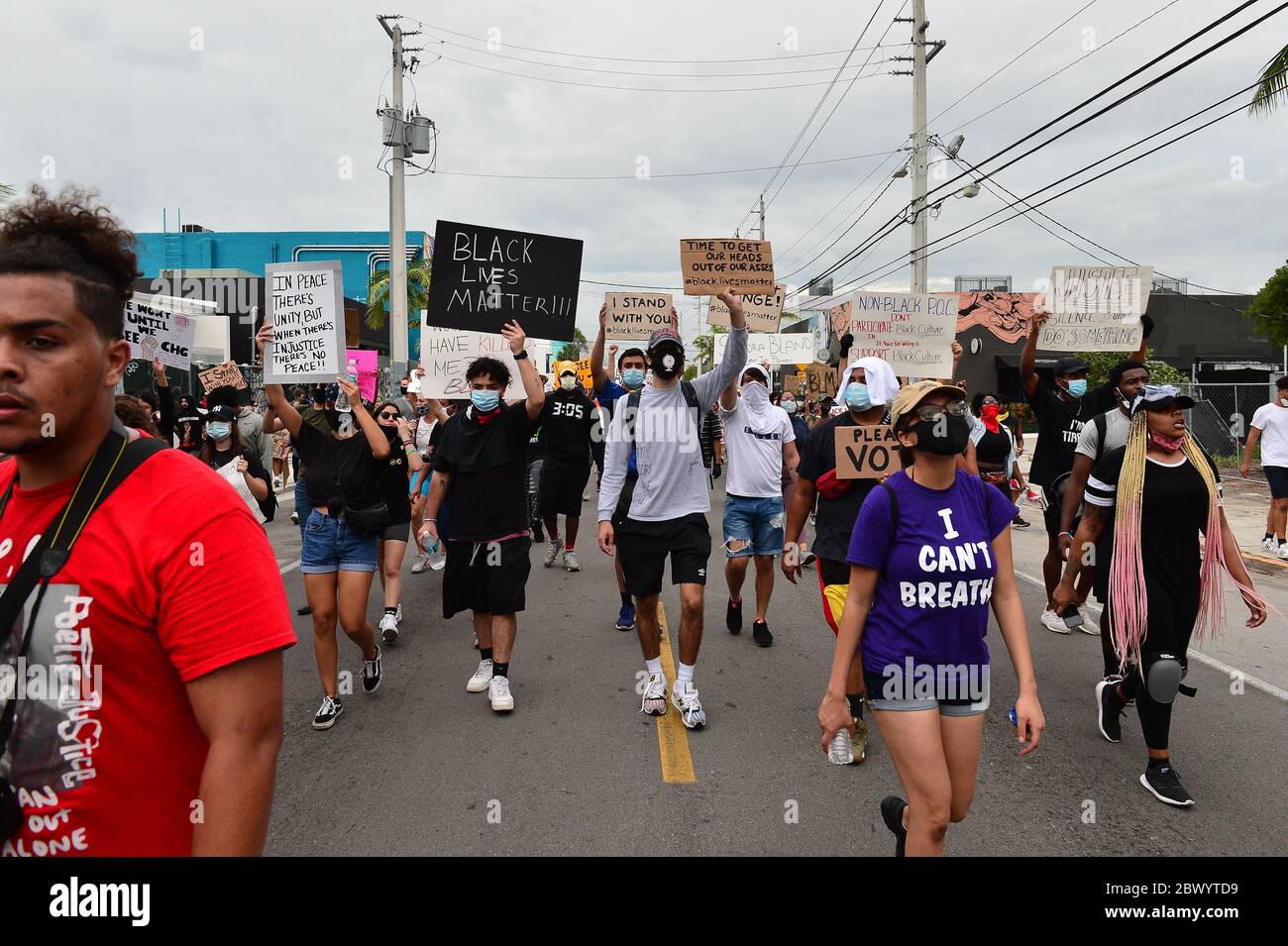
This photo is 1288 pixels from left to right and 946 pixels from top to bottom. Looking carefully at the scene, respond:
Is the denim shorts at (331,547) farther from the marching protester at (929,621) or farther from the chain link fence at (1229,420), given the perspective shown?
the chain link fence at (1229,420)

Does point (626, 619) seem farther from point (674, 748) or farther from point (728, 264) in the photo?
point (728, 264)

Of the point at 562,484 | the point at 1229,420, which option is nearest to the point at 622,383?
the point at 562,484

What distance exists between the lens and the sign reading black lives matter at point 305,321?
546 cm

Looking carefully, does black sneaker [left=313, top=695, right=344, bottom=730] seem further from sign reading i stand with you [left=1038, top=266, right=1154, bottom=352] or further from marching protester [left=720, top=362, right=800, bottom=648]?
sign reading i stand with you [left=1038, top=266, right=1154, bottom=352]

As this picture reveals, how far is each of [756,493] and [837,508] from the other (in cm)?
164

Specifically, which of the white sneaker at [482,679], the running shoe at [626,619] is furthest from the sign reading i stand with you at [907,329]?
the white sneaker at [482,679]

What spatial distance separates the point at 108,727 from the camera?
139 centimetres

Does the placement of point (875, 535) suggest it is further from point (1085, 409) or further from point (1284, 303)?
point (1284, 303)

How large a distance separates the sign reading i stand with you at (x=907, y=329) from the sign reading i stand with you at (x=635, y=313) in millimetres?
2466
